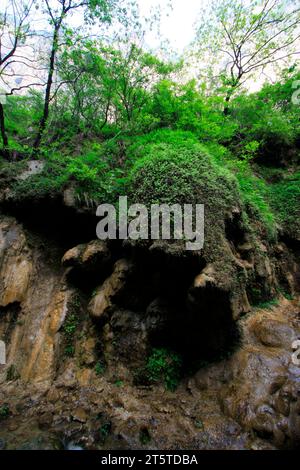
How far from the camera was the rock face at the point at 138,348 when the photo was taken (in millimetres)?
3467

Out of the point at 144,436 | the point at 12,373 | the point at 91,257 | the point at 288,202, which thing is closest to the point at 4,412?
the point at 12,373

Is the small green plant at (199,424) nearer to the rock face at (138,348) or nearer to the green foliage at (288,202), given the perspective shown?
the rock face at (138,348)

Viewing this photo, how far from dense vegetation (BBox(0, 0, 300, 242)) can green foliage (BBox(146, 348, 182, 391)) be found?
10.6 ft

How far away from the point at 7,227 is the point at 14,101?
7.76 m

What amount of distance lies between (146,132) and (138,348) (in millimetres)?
6908

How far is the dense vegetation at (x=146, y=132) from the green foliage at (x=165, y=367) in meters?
3.24

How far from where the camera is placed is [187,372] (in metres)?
4.49

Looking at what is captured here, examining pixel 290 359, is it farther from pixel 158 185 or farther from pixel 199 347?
pixel 158 185

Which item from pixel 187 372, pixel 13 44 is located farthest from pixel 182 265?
pixel 13 44

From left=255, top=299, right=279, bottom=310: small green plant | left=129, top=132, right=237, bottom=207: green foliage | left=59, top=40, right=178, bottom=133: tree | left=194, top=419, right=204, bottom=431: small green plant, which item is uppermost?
left=59, top=40, right=178, bottom=133: tree

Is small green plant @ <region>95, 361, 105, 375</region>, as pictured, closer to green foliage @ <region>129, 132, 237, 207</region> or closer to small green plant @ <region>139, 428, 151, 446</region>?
small green plant @ <region>139, 428, 151, 446</region>

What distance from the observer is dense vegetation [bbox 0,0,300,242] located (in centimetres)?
536

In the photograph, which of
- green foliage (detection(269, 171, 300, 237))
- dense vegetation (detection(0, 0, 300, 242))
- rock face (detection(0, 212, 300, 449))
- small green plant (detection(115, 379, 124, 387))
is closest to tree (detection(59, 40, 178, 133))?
dense vegetation (detection(0, 0, 300, 242))

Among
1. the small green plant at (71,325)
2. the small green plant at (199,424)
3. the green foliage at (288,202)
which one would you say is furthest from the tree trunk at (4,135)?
the green foliage at (288,202)
